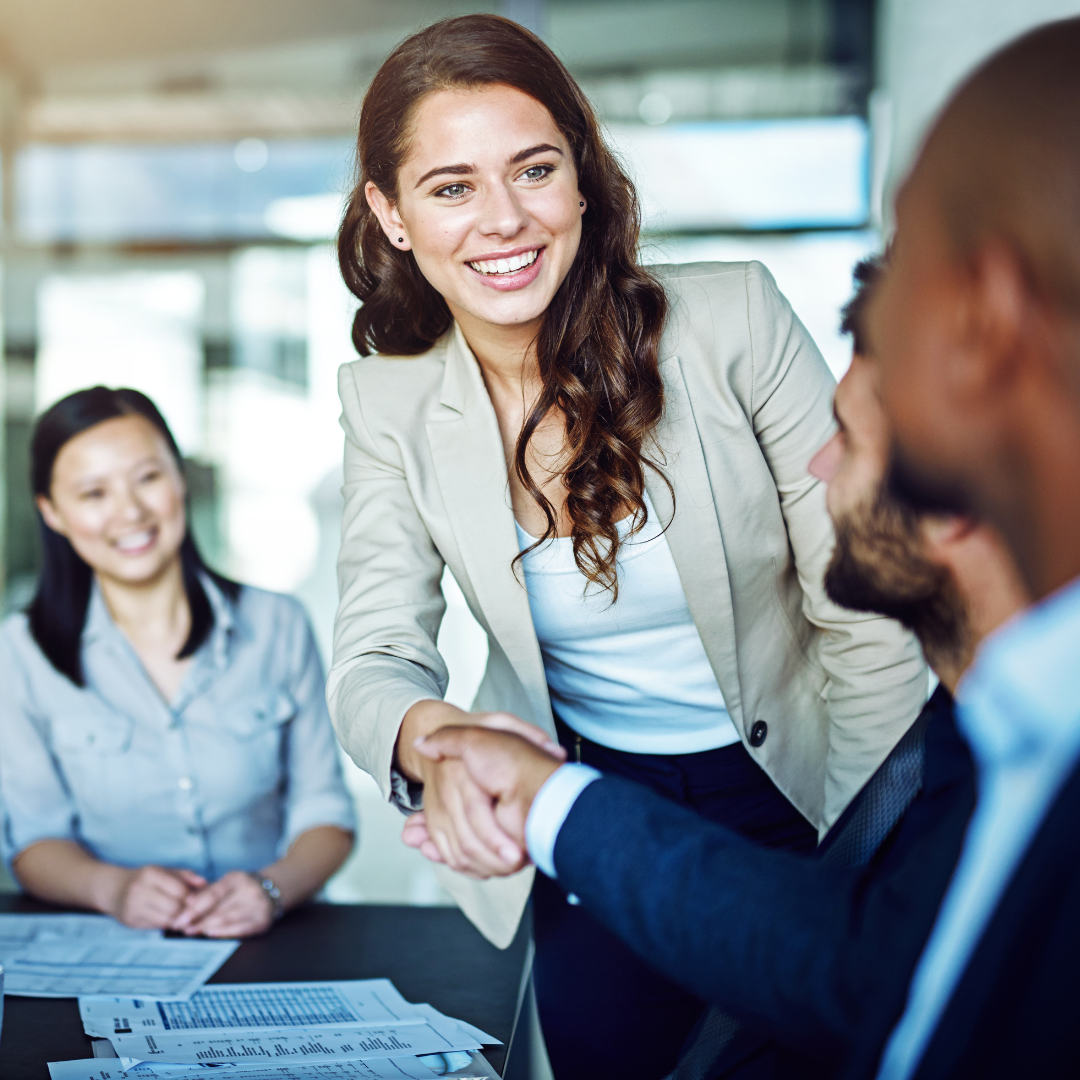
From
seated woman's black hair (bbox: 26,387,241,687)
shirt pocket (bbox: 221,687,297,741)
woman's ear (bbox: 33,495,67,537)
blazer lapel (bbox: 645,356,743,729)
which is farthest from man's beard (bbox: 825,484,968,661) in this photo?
woman's ear (bbox: 33,495,67,537)

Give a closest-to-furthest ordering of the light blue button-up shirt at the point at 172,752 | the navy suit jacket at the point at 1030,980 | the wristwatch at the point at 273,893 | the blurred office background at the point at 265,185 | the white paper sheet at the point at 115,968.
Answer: the navy suit jacket at the point at 1030,980
the white paper sheet at the point at 115,968
the wristwatch at the point at 273,893
the light blue button-up shirt at the point at 172,752
the blurred office background at the point at 265,185

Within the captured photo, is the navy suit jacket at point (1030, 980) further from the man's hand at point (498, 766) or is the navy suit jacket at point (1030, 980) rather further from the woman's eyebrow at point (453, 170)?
the woman's eyebrow at point (453, 170)

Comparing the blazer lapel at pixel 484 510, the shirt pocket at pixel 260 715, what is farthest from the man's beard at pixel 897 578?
the shirt pocket at pixel 260 715

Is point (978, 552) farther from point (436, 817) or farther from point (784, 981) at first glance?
point (436, 817)

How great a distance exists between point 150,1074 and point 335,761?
1.15 m

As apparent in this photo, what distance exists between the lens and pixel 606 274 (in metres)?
1.60

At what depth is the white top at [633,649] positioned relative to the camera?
1570mm

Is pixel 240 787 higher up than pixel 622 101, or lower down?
lower down

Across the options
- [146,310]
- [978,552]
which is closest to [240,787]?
[978,552]

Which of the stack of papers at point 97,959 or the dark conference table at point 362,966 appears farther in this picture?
the stack of papers at point 97,959

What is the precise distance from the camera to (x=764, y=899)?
0.91 meters

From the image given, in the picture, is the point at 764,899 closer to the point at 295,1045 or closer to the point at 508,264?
the point at 295,1045

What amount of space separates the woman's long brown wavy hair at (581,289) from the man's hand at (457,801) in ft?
1.20

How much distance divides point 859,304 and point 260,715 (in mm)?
1582
